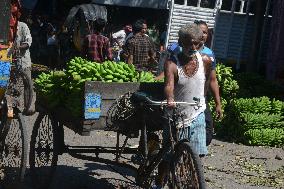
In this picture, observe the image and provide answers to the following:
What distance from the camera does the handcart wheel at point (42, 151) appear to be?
6.70m

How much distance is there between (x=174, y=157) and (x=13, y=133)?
2.20 m

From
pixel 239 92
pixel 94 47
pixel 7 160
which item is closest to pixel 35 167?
pixel 7 160

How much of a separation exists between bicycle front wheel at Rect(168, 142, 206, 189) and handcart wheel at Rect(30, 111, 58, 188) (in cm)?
177

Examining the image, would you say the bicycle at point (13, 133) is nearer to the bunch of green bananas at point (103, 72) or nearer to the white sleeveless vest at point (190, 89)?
the bunch of green bananas at point (103, 72)

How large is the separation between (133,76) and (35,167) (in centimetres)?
160

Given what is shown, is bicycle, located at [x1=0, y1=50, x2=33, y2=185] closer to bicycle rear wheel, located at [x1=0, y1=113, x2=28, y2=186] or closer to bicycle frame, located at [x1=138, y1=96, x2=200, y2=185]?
bicycle rear wheel, located at [x1=0, y1=113, x2=28, y2=186]

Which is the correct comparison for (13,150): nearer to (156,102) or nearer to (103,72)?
(103,72)

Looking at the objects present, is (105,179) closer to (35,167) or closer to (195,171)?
(35,167)

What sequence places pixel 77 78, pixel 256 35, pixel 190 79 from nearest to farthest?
pixel 190 79
pixel 77 78
pixel 256 35

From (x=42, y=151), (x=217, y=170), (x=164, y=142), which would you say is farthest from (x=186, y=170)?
(x=217, y=170)

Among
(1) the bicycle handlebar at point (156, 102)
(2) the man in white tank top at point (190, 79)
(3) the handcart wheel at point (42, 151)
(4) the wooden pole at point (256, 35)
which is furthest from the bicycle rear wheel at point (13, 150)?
(4) the wooden pole at point (256, 35)

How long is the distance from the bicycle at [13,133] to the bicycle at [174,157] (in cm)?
133

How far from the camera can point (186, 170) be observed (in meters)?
5.14

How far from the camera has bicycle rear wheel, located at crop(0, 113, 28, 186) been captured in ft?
20.8
